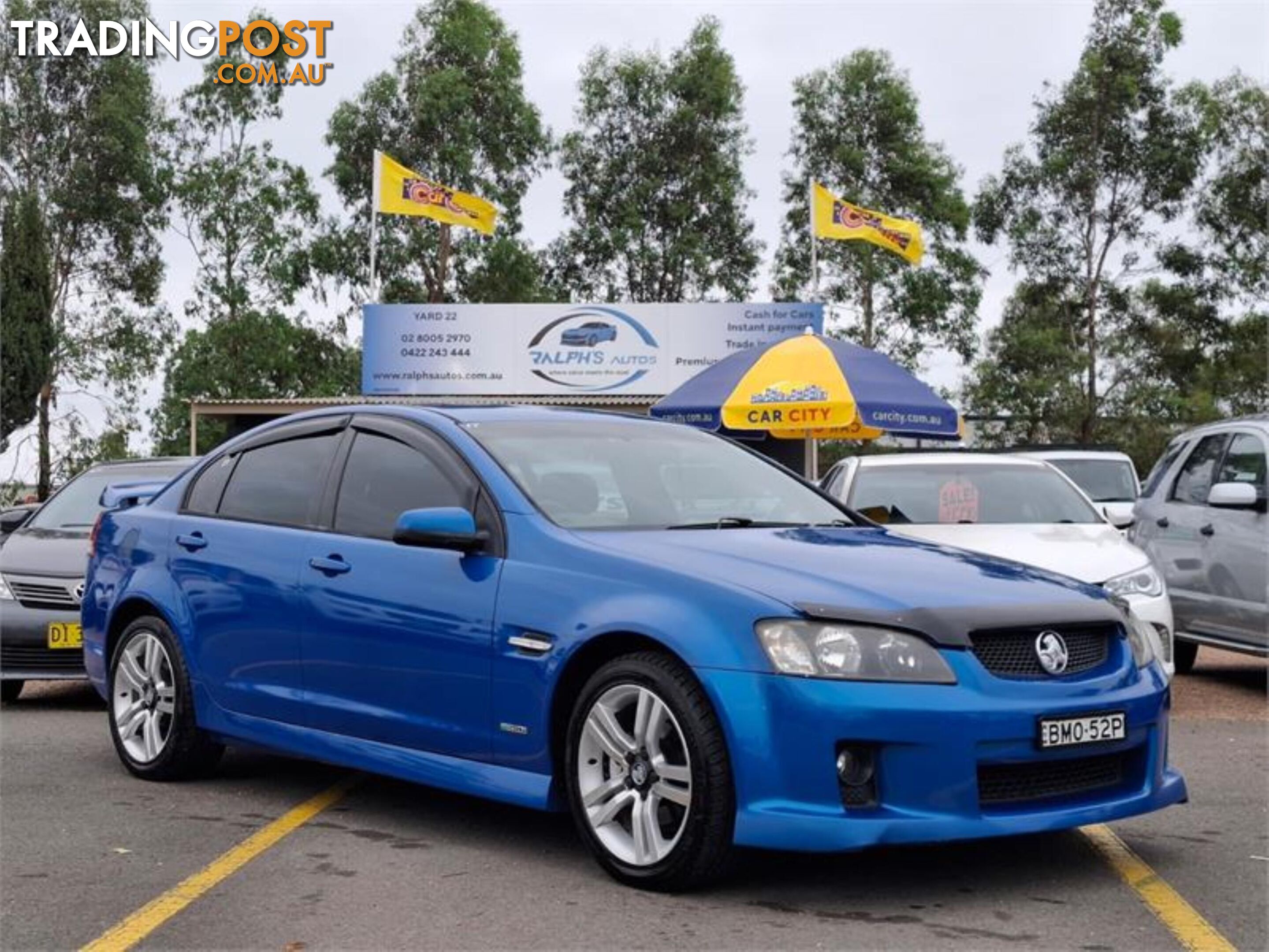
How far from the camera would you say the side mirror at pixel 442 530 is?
18.9 feet

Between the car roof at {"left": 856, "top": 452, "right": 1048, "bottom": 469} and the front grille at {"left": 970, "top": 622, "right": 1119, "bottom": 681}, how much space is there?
559 centimetres

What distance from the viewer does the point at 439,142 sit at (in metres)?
46.8

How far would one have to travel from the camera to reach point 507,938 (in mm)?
4699

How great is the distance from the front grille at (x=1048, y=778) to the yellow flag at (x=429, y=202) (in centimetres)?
2988

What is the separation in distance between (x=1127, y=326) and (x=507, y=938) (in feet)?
145

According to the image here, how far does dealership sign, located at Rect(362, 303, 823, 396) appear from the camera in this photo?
32625 millimetres

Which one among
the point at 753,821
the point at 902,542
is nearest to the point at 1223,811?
the point at 902,542

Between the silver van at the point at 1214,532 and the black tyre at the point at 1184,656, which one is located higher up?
the silver van at the point at 1214,532

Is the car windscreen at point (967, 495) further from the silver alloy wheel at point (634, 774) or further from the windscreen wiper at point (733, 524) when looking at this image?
the silver alloy wheel at point (634, 774)

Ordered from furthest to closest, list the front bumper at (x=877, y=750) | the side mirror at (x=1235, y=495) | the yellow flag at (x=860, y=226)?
the yellow flag at (x=860, y=226)
the side mirror at (x=1235, y=495)
the front bumper at (x=877, y=750)

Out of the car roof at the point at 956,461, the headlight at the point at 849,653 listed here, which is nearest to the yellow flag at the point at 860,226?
the car roof at the point at 956,461

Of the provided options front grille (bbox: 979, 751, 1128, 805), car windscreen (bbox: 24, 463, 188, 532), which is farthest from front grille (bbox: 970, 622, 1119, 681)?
car windscreen (bbox: 24, 463, 188, 532)

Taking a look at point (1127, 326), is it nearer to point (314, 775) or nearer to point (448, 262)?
point (448, 262)

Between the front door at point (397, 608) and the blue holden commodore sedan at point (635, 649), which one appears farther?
the front door at point (397, 608)
